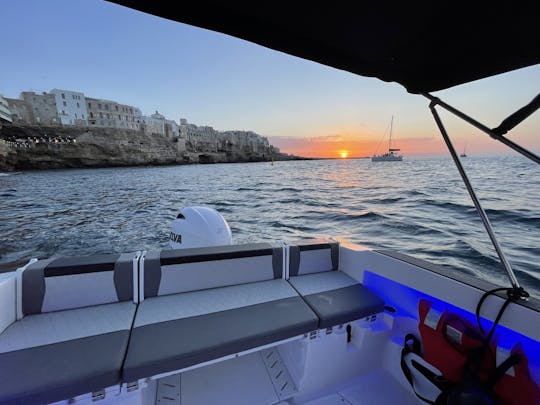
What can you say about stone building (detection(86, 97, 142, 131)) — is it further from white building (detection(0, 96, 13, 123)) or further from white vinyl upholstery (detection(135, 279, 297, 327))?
white vinyl upholstery (detection(135, 279, 297, 327))

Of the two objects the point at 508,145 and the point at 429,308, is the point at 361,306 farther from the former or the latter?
the point at 508,145

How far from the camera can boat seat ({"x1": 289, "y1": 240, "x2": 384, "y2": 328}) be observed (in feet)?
5.84

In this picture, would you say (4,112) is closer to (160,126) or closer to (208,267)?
(160,126)

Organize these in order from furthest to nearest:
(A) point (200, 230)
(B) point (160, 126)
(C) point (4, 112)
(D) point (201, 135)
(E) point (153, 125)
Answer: (D) point (201, 135) < (B) point (160, 126) < (E) point (153, 125) < (C) point (4, 112) < (A) point (200, 230)

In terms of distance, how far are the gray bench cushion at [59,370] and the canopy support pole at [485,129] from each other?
2.19 m

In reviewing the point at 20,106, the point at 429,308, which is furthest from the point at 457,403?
the point at 20,106

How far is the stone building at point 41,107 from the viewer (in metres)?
53.0

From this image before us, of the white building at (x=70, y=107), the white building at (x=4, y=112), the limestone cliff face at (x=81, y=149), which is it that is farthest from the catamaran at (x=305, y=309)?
the white building at (x=70, y=107)

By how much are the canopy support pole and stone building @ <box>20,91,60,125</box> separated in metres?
72.0

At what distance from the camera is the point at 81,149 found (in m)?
40.0

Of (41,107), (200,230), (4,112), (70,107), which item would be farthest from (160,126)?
(200,230)

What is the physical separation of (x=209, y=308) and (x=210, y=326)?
214 millimetres

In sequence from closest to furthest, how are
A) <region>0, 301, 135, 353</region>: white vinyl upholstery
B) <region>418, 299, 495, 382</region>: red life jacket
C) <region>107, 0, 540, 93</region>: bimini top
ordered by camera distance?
1. <region>107, 0, 540, 93</region>: bimini top
2. <region>418, 299, 495, 382</region>: red life jacket
3. <region>0, 301, 135, 353</region>: white vinyl upholstery

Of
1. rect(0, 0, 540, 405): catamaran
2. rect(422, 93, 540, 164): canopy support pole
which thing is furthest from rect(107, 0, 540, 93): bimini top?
rect(422, 93, 540, 164): canopy support pole
